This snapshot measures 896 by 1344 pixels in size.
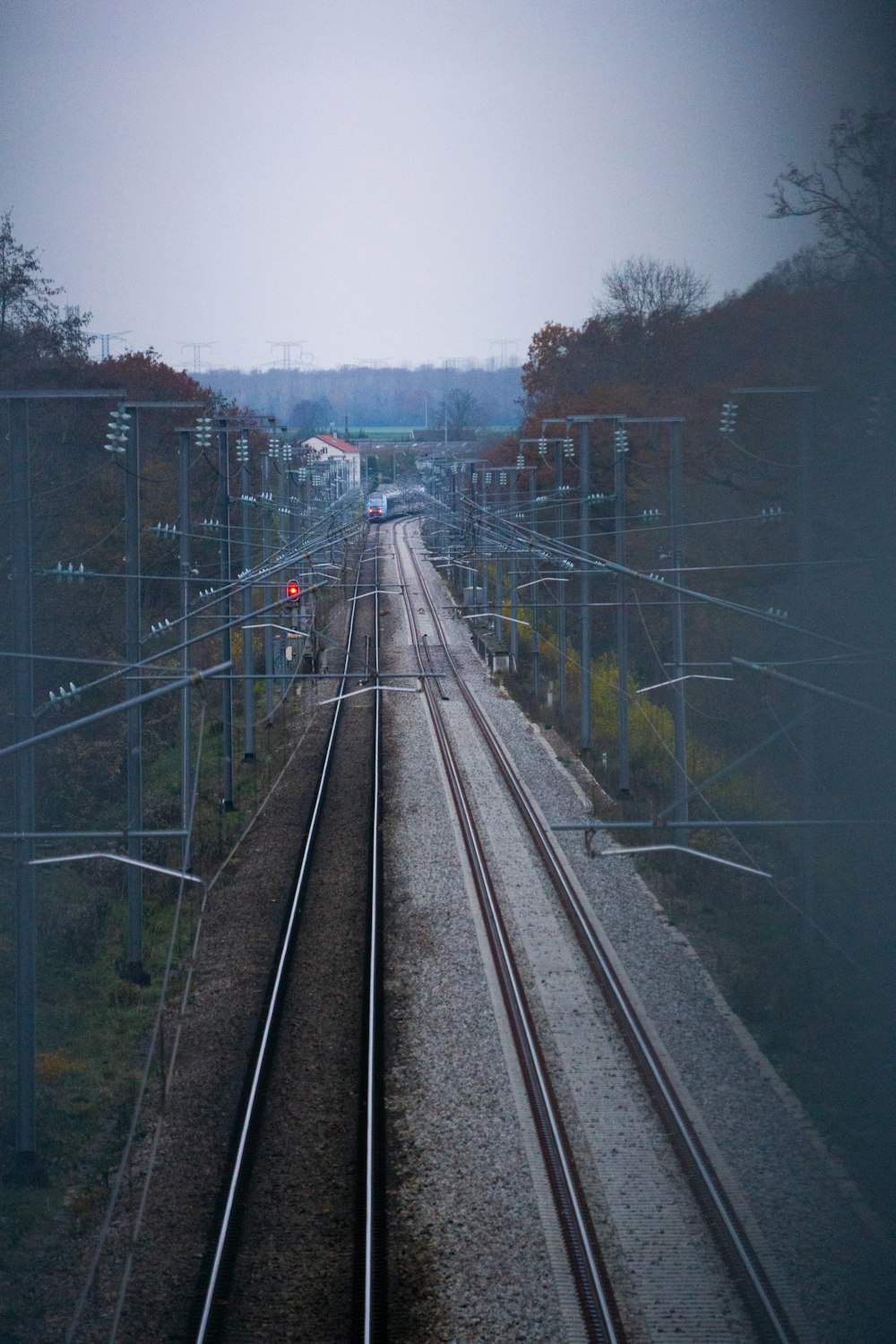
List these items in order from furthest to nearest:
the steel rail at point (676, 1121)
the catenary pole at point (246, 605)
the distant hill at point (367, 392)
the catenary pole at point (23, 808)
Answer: the distant hill at point (367, 392), the catenary pole at point (246, 605), the catenary pole at point (23, 808), the steel rail at point (676, 1121)

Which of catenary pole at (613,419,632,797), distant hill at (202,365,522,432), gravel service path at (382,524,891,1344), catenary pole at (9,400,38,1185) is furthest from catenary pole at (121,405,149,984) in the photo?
distant hill at (202,365,522,432)

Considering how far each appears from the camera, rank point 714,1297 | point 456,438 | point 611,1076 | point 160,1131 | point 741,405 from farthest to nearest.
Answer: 1. point 456,438
2. point 741,405
3. point 611,1076
4. point 160,1131
5. point 714,1297

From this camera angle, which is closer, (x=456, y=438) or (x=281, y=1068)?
(x=281, y=1068)

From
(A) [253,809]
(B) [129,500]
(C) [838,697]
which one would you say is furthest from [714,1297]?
(A) [253,809]

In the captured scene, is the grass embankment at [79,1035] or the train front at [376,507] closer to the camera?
the grass embankment at [79,1035]

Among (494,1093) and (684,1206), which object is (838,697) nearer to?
(684,1206)

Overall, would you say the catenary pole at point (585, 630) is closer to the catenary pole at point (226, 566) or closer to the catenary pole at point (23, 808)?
the catenary pole at point (226, 566)

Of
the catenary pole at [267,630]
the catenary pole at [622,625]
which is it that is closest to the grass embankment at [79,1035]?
the catenary pole at [267,630]
